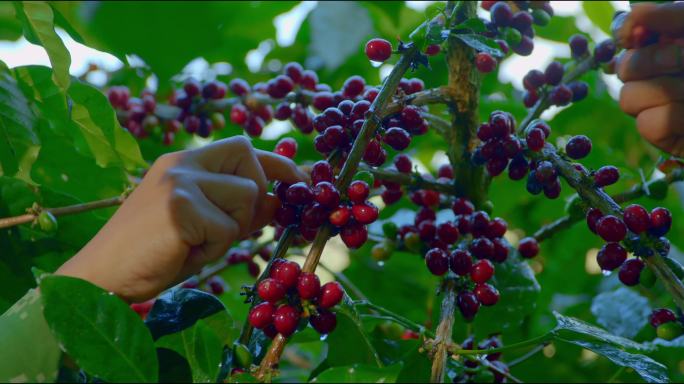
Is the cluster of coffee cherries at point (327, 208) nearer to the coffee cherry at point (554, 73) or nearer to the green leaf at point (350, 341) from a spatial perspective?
the green leaf at point (350, 341)

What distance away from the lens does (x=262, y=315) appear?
97cm

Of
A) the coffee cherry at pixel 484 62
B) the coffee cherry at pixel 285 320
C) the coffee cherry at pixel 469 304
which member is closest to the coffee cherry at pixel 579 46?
the coffee cherry at pixel 484 62

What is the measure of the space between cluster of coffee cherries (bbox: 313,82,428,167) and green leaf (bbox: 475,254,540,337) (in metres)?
0.40

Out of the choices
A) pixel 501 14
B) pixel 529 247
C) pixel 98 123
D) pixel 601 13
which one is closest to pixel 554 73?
pixel 501 14

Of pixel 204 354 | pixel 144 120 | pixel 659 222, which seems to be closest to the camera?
pixel 204 354

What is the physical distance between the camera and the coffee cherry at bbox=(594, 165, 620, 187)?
3.95 feet

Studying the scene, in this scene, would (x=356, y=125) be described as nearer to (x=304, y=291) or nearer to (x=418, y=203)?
(x=304, y=291)

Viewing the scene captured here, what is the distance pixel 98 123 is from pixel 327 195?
625 millimetres

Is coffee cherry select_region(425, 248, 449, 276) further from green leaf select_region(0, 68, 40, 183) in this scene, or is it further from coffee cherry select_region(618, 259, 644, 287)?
green leaf select_region(0, 68, 40, 183)

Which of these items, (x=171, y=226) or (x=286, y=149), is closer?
(x=171, y=226)

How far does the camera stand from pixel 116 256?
971 mm

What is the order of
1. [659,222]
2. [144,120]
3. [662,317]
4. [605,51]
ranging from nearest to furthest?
[659,222] < [662,317] < [605,51] < [144,120]

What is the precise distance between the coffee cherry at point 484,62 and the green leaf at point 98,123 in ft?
2.19

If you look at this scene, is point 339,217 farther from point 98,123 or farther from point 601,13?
point 601,13
